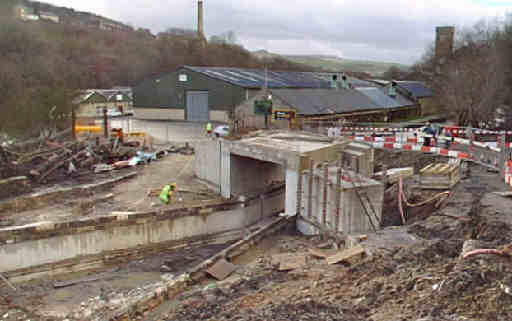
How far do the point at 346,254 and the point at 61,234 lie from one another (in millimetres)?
10972

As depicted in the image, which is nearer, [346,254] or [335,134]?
[346,254]

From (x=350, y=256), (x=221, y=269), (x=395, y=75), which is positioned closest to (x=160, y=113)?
(x=221, y=269)

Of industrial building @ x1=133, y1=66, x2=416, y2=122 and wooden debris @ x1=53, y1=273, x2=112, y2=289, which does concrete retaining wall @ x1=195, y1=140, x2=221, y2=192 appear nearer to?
wooden debris @ x1=53, y1=273, x2=112, y2=289

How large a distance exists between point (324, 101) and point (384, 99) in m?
12.1

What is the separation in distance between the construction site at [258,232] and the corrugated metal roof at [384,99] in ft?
65.5

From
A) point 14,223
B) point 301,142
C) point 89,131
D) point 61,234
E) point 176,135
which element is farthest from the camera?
point 176,135

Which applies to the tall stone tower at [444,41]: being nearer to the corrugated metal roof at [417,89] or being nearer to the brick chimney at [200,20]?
the corrugated metal roof at [417,89]

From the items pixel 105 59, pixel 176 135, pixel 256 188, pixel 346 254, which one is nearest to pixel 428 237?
pixel 346 254

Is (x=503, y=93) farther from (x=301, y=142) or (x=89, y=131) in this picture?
(x=89, y=131)

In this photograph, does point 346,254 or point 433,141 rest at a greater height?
point 433,141

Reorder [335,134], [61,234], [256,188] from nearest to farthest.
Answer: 1. [61,234]
2. [256,188]
3. [335,134]

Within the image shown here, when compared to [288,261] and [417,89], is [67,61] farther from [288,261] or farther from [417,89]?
[288,261]

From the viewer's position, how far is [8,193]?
74.1 feet

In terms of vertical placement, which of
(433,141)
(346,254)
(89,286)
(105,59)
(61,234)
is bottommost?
(89,286)
